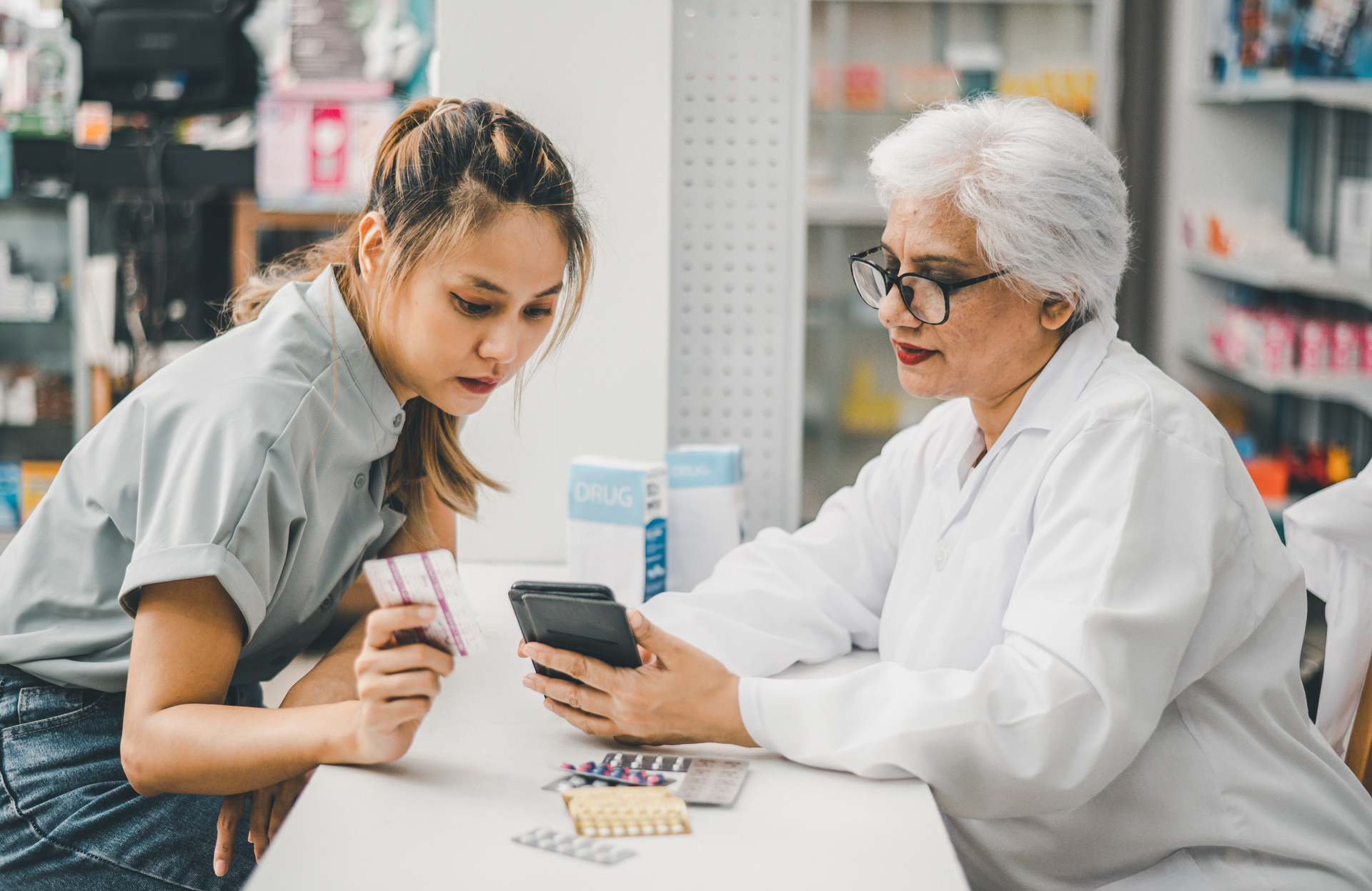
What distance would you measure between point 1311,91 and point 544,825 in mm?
3285

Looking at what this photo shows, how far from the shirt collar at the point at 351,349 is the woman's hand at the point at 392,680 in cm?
39

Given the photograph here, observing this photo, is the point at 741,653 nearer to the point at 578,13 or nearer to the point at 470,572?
the point at 470,572

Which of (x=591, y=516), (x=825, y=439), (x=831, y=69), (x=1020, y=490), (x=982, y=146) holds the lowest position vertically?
(x=825, y=439)

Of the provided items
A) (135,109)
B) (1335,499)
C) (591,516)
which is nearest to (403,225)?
(591,516)

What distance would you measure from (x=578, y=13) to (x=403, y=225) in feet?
2.85

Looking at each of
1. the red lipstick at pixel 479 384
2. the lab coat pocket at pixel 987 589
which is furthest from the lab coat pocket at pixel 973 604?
the red lipstick at pixel 479 384

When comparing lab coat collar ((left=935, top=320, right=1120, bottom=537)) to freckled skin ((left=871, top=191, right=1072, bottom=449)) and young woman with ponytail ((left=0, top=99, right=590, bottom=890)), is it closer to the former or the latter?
freckled skin ((left=871, top=191, right=1072, bottom=449))

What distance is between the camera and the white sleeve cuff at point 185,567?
42.7 inches

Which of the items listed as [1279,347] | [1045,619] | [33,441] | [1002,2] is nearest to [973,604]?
[1045,619]

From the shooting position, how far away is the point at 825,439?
14.4ft

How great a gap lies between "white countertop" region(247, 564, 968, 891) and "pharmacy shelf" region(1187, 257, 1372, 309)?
2.70m

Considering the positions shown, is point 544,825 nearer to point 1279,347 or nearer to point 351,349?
point 351,349

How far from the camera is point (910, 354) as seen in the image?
1.45 meters

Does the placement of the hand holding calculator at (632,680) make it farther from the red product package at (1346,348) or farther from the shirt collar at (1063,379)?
the red product package at (1346,348)
